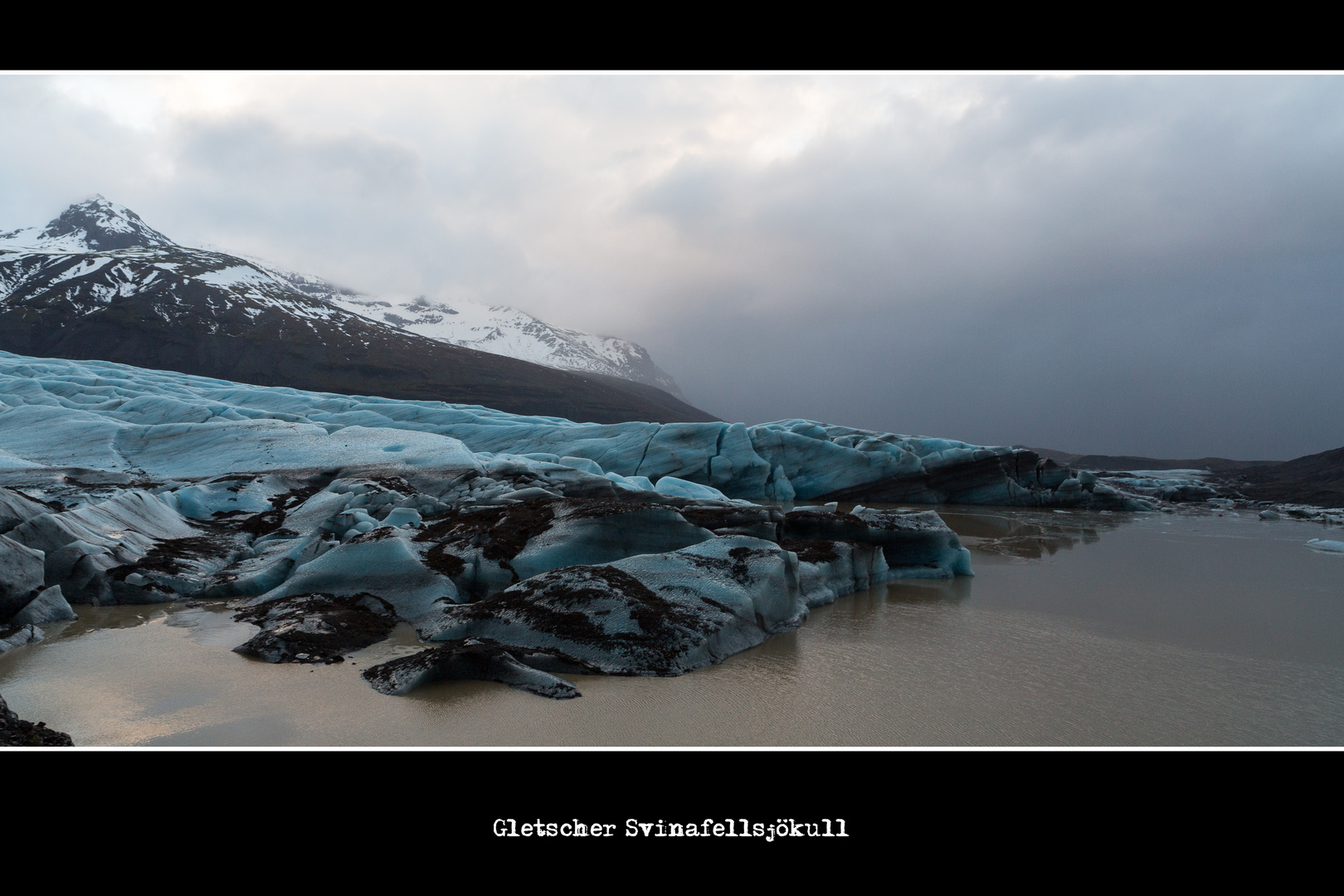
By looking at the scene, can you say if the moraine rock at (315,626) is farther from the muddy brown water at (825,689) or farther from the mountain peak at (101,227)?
the mountain peak at (101,227)

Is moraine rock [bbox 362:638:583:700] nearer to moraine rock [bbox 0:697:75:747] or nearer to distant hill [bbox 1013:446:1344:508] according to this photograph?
moraine rock [bbox 0:697:75:747]

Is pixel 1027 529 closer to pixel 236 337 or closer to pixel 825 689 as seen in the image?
pixel 825 689

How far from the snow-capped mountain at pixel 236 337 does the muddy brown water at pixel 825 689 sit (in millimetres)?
59285

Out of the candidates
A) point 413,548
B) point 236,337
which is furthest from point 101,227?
point 413,548

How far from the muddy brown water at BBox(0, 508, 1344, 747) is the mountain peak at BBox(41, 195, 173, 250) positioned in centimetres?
14342

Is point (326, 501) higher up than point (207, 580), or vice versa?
point (326, 501)

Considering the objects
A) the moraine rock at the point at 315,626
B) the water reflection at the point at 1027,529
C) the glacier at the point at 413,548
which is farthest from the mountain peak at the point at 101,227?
the moraine rock at the point at 315,626

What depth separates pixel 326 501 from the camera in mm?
11539

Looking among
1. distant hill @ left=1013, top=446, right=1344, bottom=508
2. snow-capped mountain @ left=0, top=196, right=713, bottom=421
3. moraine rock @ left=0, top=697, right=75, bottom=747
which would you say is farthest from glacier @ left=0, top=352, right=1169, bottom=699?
snow-capped mountain @ left=0, top=196, right=713, bottom=421

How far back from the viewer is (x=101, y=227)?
122 meters

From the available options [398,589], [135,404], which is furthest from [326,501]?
[135,404]

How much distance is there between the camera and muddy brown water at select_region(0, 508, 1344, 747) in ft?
14.9

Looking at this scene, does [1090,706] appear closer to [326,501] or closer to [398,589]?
[398,589]
